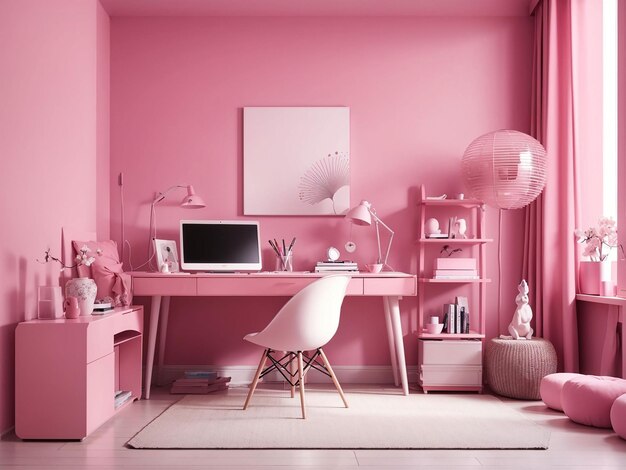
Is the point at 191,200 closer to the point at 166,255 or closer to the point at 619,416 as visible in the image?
the point at 166,255

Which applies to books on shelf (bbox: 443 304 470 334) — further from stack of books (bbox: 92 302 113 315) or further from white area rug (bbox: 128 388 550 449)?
stack of books (bbox: 92 302 113 315)

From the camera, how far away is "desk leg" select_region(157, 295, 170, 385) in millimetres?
4414

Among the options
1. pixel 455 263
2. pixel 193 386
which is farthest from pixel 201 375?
pixel 455 263

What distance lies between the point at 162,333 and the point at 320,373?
1.08 meters

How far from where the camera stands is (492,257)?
4641mm

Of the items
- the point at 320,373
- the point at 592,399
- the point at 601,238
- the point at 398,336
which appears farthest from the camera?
the point at 320,373

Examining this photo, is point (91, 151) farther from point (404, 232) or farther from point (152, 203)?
point (404, 232)

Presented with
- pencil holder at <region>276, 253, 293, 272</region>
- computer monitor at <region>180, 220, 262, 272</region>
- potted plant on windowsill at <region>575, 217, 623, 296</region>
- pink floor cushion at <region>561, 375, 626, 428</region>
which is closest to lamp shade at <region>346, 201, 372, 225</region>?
pencil holder at <region>276, 253, 293, 272</region>

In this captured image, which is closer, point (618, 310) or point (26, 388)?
point (26, 388)

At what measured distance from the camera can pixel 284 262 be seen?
445 centimetres

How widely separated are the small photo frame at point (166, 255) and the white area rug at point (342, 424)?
2.71 ft

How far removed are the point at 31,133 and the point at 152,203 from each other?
1.32 meters

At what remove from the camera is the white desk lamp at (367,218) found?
4.33 meters

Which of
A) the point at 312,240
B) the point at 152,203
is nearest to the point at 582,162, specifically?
the point at 312,240
